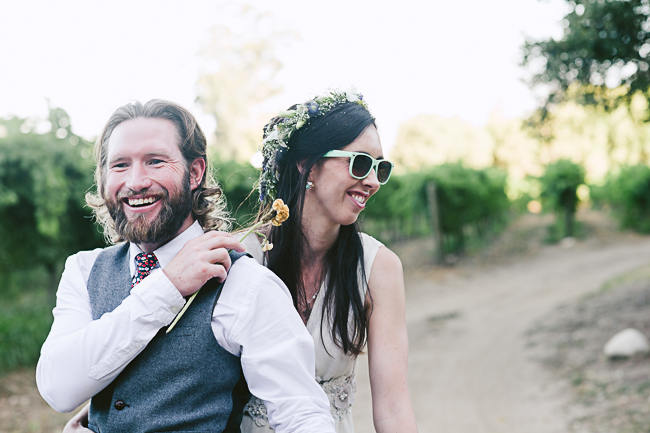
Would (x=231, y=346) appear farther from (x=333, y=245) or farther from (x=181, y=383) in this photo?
(x=333, y=245)

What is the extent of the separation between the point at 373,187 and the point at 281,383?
34.4 inches

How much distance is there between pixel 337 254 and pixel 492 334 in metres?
8.37

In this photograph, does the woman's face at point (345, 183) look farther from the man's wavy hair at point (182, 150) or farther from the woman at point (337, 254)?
the man's wavy hair at point (182, 150)

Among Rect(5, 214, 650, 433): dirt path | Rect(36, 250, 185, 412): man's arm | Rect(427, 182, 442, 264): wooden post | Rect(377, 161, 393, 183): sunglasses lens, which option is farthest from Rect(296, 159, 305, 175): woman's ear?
Rect(427, 182, 442, 264): wooden post

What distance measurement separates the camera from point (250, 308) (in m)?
1.60

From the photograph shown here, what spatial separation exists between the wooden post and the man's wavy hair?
15618mm

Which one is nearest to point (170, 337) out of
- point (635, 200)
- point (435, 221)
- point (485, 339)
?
point (485, 339)

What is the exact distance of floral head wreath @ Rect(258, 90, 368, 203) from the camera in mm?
2255

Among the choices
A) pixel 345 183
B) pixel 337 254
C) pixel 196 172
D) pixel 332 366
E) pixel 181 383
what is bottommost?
pixel 332 366

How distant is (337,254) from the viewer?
2381mm

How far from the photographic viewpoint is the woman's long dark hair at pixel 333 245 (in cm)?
222

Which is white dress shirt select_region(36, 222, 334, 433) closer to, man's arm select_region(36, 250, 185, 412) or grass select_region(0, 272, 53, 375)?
man's arm select_region(36, 250, 185, 412)

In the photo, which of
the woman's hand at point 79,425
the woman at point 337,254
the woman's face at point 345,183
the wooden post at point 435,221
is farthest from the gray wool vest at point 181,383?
the wooden post at point 435,221

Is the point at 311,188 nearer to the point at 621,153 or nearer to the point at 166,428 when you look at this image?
the point at 166,428
